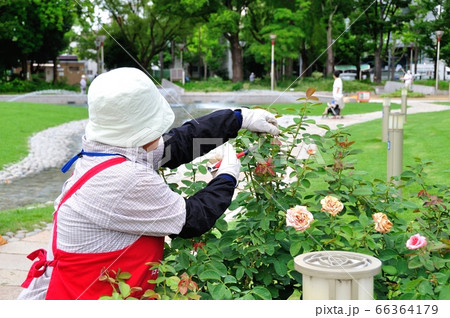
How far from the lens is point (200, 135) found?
278cm

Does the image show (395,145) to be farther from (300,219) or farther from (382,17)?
(382,17)

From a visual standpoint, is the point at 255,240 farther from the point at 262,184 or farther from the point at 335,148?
the point at 335,148

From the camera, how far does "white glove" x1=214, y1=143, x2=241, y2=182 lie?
2.50m

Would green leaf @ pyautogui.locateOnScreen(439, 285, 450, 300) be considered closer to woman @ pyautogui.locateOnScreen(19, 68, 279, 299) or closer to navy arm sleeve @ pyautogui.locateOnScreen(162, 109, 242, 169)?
woman @ pyautogui.locateOnScreen(19, 68, 279, 299)

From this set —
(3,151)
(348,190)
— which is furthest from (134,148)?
(3,151)

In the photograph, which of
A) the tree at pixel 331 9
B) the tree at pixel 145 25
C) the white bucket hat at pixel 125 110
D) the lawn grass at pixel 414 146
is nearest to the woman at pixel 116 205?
the white bucket hat at pixel 125 110

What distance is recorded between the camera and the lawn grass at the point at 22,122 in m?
13.8

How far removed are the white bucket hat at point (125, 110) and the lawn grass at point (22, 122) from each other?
1041 centimetres

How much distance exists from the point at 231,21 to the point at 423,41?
12.2m

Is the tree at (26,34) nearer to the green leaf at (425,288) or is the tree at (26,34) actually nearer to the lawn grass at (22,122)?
the lawn grass at (22,122)

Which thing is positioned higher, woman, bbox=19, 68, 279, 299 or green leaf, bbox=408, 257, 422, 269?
woman, bbox=19, 68, 279, 299

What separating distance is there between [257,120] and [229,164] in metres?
0.36

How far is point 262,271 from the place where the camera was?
2748 mm

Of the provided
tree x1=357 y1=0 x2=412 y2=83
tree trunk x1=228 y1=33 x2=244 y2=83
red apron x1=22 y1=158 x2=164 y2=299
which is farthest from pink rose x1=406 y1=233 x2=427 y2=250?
tree trunk x1=228 y1=33 x2=244 y2=83
